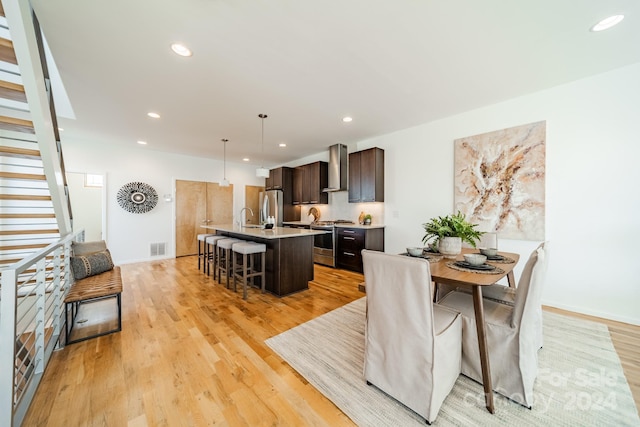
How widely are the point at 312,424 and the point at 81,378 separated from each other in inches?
67.0

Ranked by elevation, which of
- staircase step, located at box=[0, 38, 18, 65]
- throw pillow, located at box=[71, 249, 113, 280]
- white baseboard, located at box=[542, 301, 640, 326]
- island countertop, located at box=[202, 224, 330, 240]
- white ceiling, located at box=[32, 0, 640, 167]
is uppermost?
white ceiling, located at box=[32, 0, 640, 167]

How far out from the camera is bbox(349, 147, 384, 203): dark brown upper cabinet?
4465mm

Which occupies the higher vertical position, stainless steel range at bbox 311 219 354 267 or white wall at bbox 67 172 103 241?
white wall at bbox 67 172 103 241

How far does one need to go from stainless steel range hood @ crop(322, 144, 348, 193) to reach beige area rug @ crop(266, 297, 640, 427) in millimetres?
3462

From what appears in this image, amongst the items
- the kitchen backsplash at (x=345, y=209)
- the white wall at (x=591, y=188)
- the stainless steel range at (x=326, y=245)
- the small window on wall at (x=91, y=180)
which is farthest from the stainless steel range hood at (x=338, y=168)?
the small window on wall at (x=91, y=180)

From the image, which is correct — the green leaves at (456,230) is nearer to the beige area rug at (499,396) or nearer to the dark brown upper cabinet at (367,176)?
the beige area rug at (499,396)

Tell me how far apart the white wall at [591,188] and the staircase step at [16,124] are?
17.0 ft

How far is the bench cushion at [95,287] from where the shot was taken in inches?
82.3

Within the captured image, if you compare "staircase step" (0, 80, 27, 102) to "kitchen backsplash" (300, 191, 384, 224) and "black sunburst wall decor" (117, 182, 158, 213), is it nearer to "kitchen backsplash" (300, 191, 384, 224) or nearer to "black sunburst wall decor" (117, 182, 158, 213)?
"black sunburst wall decor" (117, 182, 158, 213)

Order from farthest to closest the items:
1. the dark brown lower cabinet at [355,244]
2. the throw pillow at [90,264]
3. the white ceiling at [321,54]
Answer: the dark brown lower cabinet at [355,244], the throw pillow at [90,264], the white ceiling at [321,54]

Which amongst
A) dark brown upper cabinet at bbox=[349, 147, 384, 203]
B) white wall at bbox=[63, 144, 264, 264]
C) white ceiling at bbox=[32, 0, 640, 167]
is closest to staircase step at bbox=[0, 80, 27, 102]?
white ceiling at bbox=[32, 0, 640, 167]

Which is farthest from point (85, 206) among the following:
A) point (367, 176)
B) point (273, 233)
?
point (367, 176)

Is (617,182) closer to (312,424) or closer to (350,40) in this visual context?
(350,40)

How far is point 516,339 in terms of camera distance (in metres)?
1.40
